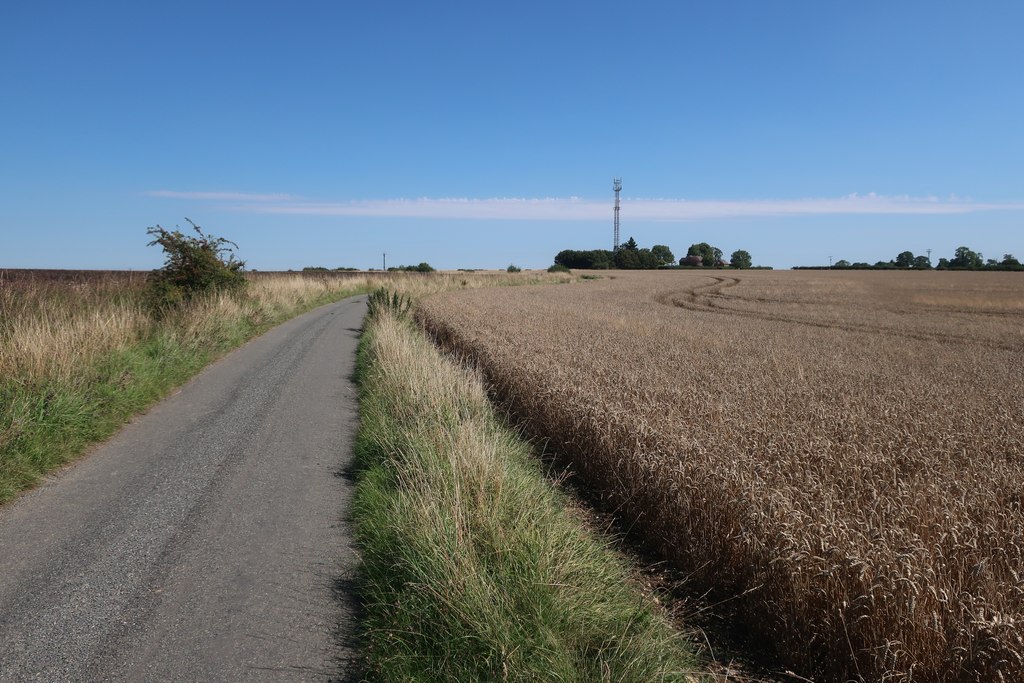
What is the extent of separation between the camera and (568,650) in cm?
323

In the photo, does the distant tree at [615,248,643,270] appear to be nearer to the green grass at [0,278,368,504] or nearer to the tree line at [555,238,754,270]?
the tree line at [555,238,754,270]

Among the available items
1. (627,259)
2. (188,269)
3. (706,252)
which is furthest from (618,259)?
(188,269)

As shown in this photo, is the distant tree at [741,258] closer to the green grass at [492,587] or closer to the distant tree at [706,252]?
the distant tree at [706,252]

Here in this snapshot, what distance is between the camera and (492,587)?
360 centimetres

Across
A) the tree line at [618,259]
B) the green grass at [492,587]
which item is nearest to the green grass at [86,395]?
the green grass at [492,587]

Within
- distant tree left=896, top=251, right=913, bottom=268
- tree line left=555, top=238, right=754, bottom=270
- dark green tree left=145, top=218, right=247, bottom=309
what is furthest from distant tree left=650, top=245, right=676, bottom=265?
dark green tree left=145, top=218, right=247, bottom=309

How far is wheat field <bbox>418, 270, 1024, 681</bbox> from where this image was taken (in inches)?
120

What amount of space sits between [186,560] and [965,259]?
478 feet

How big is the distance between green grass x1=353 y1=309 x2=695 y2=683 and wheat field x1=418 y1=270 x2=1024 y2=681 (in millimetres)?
673

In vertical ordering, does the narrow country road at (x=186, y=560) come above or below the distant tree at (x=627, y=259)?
below

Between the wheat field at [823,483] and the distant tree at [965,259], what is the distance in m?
127

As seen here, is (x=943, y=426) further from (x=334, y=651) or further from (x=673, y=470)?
(x=334, y=651)

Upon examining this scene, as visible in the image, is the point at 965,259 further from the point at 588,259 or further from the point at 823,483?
the point at 823,483

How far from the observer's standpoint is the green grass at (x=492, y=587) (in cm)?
318
